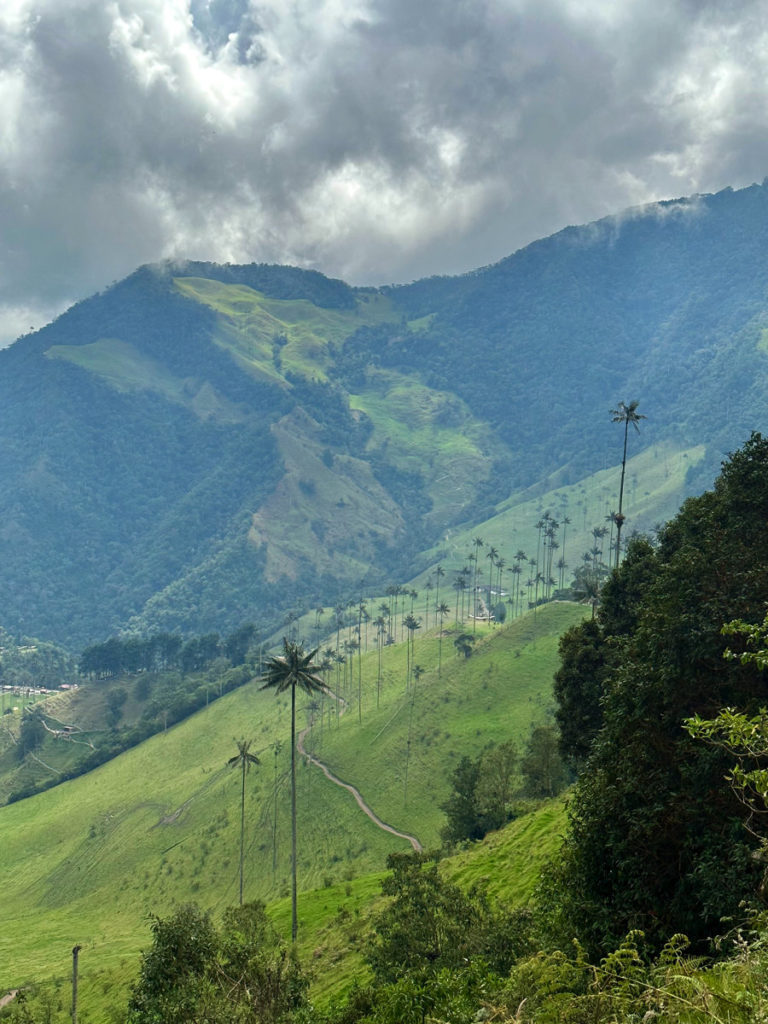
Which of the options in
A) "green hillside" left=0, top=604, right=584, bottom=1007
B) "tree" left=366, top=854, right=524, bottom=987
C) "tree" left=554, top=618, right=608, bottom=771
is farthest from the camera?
"green hillside" left=0, top=604, right=584, bottom=1007

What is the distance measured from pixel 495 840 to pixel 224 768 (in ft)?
368

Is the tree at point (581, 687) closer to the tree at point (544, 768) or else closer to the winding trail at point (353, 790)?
the tree at point (544, 768)

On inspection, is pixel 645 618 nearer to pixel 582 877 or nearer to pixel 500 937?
pixel 582 877

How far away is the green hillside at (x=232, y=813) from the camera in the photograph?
11375 centimetres

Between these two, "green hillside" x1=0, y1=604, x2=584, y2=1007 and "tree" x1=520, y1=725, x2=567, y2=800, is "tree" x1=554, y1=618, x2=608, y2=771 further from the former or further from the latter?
"green hillside" x1=0, y1=604, x2=584, y2=1007

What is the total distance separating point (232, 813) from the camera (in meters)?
141

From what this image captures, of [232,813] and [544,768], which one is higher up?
[544,768]

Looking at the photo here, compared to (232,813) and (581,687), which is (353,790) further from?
(581,687)

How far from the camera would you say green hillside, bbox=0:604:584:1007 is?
4478 inches

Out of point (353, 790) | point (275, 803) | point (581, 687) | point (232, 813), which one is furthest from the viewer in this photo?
point (232, 813)

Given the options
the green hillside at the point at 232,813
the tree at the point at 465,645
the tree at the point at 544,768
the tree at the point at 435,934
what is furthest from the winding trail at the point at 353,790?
the tree at the point at 435,934

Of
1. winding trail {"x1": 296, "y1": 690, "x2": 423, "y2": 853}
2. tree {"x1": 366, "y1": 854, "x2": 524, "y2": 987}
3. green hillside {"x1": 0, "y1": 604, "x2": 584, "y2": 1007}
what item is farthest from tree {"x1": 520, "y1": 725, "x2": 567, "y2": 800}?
tree {"x1": 366, "y1": 854, "x2": 524, "y2": 987}

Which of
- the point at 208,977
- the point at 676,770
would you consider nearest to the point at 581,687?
the point at 676,770

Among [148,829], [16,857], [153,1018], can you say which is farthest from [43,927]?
[153,1018]
